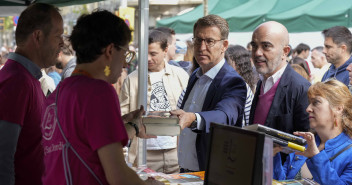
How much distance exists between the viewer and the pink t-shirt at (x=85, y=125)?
74.7 inches

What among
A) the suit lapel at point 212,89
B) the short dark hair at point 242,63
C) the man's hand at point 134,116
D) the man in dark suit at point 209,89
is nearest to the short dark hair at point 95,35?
the man's hand at point 134,116

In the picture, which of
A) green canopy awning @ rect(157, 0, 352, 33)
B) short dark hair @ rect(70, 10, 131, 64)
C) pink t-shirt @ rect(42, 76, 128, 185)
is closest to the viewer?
pink t-shirt @ rect(42, 76, 128, 185)

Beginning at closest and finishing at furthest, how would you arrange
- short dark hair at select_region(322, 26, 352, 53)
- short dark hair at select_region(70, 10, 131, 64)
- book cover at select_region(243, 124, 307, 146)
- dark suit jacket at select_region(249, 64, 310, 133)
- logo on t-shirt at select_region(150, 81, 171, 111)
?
short dark hair at select_region(70, 10, 131, 64), book cover at select_region(243, 124, 307, 146), dark suit jacket at select_region(249, 64, 310, 133), logo on t-shirt at select_region(150, 81, 171, 111), short dark hair at select_region(322, 26, 352, 53)

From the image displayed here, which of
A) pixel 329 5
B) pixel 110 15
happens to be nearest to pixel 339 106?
pixel 110 15

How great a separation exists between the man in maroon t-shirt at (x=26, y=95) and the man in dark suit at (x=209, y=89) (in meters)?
1.04

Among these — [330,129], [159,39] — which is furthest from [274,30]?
[159,39]

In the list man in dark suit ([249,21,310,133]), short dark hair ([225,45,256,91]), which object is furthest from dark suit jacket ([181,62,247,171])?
short dark hair ([225,45,256,91])

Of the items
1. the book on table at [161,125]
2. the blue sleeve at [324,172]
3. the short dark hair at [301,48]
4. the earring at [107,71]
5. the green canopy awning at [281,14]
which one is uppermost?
the green canopy awning at [281,14]

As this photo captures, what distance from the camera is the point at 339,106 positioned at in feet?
10.5

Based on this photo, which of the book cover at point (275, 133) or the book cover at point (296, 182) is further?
the book cover at point (296, 182)

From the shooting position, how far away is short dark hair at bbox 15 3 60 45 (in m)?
2.87

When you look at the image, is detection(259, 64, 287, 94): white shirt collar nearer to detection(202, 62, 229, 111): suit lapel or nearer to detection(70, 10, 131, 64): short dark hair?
detection(202, 62, 229, 111): suit lapel

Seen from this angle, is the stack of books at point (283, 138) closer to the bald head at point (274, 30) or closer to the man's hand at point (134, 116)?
the man's hand at point (134, 116)

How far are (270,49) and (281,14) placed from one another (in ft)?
25.1
